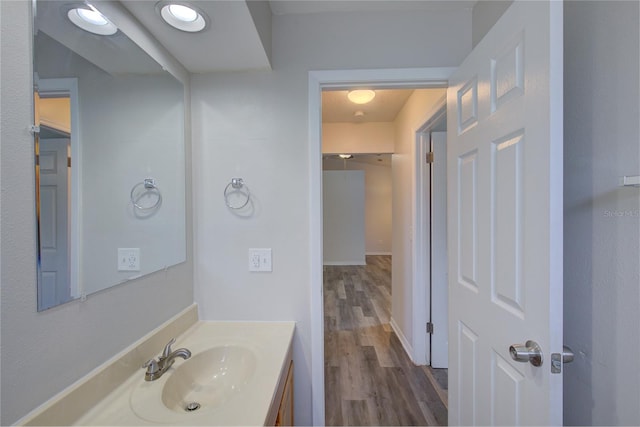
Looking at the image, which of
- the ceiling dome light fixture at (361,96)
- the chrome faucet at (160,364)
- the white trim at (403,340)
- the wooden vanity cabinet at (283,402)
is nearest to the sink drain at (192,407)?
the chrome faucet at (160,364)

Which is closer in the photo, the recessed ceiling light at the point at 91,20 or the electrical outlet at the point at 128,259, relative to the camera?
the recessed ceiling light at the point at 91,20

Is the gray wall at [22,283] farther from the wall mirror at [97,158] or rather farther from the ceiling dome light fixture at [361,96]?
the ceiling dome light fixture at [361,96]

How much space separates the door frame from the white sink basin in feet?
1.37

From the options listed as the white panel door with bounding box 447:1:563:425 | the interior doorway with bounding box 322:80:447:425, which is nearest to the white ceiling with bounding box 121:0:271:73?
the interior doorway with bounding box 322:80:447:425

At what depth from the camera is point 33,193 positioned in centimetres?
66

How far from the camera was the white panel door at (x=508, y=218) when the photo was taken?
717mm

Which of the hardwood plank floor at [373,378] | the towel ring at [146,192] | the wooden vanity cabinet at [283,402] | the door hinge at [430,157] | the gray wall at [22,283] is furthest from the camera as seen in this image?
the door hinge at [430,157]

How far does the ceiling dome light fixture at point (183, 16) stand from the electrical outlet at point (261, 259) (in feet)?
3.35

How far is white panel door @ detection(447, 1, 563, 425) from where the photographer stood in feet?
2.35

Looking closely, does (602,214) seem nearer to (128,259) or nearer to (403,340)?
(128,259)

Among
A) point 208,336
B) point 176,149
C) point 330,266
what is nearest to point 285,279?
point 208,336

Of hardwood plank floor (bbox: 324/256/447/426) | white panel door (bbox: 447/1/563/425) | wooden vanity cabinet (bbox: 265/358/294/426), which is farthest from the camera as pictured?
hardwood plank floor (bbox: 324/256/447/426)

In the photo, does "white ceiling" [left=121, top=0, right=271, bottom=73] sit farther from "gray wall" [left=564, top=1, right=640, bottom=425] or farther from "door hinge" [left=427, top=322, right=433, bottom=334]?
"door hinge" [left=427, top=322, right=433, bottom=334]

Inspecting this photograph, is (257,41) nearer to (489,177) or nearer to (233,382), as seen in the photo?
(489,177)
